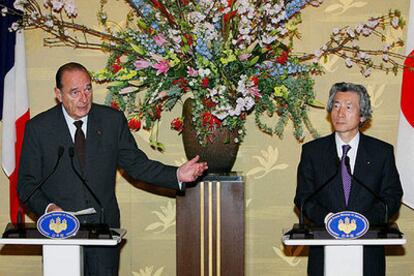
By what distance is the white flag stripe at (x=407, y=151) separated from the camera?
497cm

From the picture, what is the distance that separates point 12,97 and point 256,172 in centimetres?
163

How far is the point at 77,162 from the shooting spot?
3.95 m

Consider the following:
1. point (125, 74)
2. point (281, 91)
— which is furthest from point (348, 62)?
point (125, 74)

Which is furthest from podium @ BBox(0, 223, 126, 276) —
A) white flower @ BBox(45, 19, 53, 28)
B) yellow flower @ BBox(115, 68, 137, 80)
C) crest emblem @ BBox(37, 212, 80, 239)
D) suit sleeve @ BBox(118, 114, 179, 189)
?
white flower @ BBox(45, 19, 53, 28)

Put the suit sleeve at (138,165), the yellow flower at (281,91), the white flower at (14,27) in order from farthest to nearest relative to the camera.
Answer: the white flower at (14,27), the yellow flower at (281,91), the suit sleeve at (138,165)

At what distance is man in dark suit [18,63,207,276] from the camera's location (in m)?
3.91

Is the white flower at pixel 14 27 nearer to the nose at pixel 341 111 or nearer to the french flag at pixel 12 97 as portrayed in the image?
the french flag at pixel 12 97

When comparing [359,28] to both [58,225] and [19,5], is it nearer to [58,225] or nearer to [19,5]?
[19,5]

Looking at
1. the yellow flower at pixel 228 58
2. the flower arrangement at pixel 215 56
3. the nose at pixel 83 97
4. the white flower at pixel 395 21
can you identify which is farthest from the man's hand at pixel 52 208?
the white flower at pixel 395 21

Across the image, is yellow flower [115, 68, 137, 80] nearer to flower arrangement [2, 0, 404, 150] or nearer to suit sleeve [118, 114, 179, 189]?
flower arrangement [2, 0, 404, 150]

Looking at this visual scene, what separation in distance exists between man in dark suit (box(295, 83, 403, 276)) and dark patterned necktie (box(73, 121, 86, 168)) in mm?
1077

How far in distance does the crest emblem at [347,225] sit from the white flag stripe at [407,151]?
1759 mm

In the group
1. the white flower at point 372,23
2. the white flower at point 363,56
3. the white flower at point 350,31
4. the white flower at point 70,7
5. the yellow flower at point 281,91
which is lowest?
the yellow flower at point 281,91

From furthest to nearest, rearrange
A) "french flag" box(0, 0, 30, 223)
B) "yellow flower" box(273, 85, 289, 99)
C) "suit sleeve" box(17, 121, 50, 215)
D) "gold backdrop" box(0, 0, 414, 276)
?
"gold backdrop" box(0, 0, 414, 276) → "french flag" box(0, 0, 30, 223) → "yellow flower" box(273, 85, 289, 99) → "suit sleeve" box(17, 121, 50, 215)
